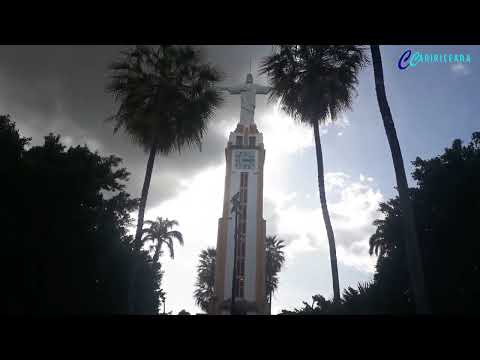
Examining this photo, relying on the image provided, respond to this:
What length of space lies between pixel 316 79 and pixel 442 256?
11.1m

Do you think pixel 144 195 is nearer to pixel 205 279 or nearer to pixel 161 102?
pixel 161 102

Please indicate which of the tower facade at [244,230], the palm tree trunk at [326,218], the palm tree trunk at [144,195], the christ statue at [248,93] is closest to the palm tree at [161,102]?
the palm tree trunk at [144,195]

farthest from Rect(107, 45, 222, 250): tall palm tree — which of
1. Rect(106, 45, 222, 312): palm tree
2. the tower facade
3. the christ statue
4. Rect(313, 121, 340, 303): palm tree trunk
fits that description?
the christ statue

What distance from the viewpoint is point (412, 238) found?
9930 mm

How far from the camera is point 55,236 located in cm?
1700

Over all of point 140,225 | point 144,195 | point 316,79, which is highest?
point 316,79

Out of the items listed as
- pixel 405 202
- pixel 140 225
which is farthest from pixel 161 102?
pixel 405 202

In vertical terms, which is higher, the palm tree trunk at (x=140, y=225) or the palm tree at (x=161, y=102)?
the palm tree at (x=161, y=102)

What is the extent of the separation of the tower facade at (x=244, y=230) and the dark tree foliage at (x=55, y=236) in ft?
72.6

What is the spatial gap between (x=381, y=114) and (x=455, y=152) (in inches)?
454

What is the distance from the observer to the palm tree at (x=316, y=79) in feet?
57.2

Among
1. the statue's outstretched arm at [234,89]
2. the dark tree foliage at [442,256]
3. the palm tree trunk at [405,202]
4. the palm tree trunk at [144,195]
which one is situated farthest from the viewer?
the statue's outstretched arm at [234,89]

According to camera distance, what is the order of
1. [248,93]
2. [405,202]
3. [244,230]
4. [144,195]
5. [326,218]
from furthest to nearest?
[248,93]
[244,230]
[326,218]
[144,195]
[405,202]

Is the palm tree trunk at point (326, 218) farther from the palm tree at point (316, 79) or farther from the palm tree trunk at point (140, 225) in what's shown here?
the palm tree trunk at point (140, 225)
